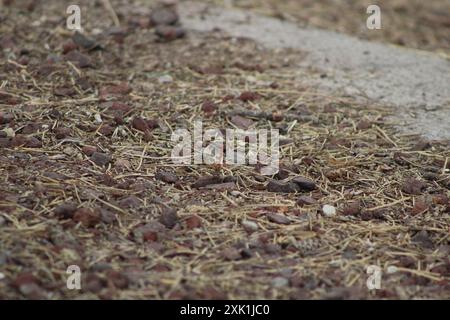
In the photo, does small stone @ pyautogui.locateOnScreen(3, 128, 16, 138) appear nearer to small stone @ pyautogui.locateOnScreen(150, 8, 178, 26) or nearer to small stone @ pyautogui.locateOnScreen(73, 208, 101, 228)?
small stone @ pyautogui.locateOnScreen(73, 208, 101, 228)

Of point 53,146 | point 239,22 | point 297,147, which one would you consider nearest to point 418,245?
point 297,147

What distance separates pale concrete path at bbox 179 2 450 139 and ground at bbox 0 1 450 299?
135 mm

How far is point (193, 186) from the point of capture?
A: 2.62 metres

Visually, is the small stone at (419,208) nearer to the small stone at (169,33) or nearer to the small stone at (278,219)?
the small stone at (278,219)

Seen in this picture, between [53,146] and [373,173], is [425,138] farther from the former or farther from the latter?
[53,146]

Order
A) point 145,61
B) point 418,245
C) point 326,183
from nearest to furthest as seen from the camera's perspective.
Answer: point 418,245 → point 326,183 → point 145,61

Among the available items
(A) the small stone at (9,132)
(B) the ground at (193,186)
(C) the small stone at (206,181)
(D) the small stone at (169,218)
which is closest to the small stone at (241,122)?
(B) the ground at (193,186)

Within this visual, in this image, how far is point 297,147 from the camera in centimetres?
297

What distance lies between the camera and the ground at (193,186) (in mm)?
2152

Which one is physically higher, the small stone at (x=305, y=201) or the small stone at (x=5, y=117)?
the small stone at (x=5, y=117)

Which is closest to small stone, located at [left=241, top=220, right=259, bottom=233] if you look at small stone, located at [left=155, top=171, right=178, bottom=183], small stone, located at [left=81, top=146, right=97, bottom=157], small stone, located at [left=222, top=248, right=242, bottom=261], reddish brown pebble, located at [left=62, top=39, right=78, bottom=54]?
small stone, located at [left=222, top=248, right=242, bottom=261]

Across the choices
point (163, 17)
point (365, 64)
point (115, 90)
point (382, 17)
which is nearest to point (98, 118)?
point (115, 90)

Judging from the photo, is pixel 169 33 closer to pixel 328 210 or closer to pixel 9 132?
pixel 9 132

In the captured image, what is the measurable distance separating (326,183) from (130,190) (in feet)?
2.45
